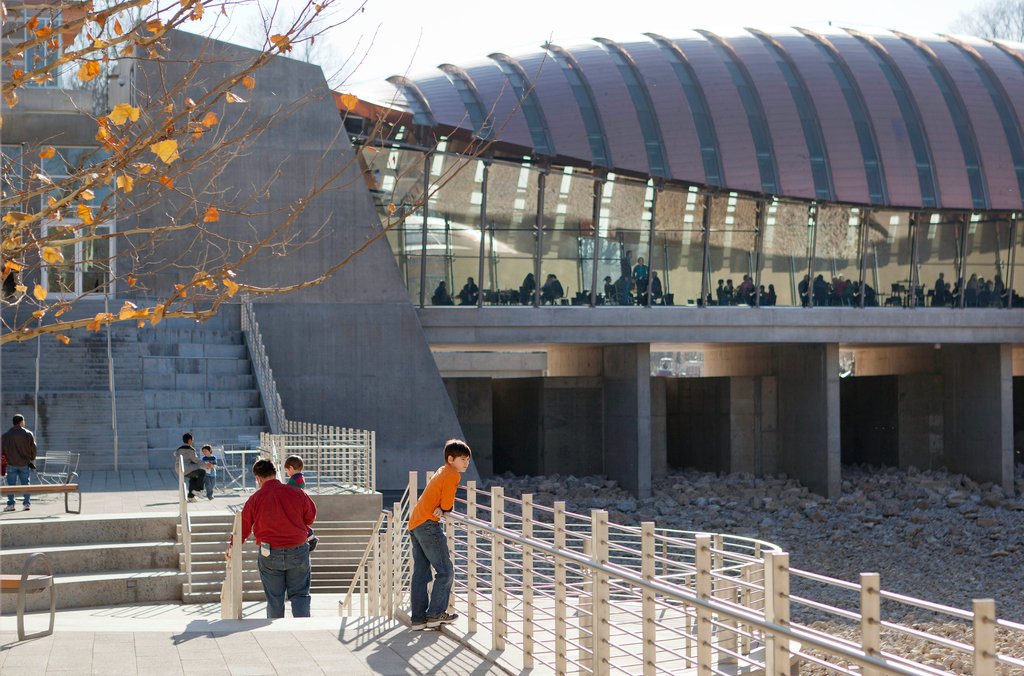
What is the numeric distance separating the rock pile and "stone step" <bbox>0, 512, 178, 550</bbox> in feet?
39.1

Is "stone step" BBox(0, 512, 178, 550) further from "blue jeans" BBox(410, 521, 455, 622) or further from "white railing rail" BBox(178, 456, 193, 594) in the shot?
"blue jeans" BBox(410, 521, 455, 622)

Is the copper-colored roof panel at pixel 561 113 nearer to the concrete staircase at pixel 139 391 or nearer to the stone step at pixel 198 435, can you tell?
the concrete staircase at pixel 139 391

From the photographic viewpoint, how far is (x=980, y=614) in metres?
4.86

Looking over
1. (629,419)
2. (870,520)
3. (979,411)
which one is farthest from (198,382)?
(979,411)

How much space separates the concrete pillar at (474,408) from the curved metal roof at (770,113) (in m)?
8.67

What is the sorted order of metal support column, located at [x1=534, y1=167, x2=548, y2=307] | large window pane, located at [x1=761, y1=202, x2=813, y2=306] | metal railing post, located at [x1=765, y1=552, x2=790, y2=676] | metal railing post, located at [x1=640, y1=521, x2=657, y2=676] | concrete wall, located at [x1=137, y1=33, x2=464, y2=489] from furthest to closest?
large window pane, located at [x1=761, y1=202, x2=813, y2=306] < metal support column, located at [x1=534, y1=167, x2=548, y2=307] < concrete wall, located at [x1=137, y1=33, x2=464, y2=489] < metal railing post, located at [x1=640, y1=521, x2=657, y2=676] < metal railing post, located at [x1=765, y1=552, x2=790, y2=676]

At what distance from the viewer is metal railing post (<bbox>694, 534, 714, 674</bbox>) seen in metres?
7.30

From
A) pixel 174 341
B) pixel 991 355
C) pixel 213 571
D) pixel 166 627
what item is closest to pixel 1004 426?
pixel 991 355

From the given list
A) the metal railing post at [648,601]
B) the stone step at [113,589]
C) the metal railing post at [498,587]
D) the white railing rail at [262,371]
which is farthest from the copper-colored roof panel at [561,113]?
the metal railing post at [648,601]

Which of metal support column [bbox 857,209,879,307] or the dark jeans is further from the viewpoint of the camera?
metal support column [bbox 857,209,879,307]

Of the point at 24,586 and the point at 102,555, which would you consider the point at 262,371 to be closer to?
the point at 102,555

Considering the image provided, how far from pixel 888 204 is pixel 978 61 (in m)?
7.86

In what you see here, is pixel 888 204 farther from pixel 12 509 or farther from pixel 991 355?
pixel 12 509

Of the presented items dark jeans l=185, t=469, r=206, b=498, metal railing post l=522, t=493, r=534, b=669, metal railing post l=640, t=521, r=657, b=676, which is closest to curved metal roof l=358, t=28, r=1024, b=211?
dark jeans l=185, t=469, r=206, b=498
